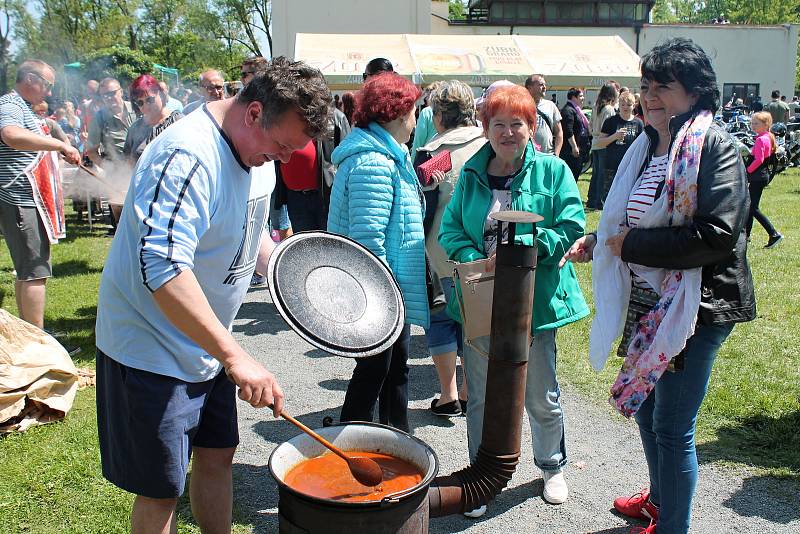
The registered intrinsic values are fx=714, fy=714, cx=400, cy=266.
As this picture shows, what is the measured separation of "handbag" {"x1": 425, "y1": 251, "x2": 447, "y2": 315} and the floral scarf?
128cm

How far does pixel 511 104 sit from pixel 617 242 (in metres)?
0.86

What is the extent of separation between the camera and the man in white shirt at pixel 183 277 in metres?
1.99

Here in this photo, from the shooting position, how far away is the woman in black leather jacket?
2439 millimetres

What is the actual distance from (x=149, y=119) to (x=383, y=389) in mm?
4349

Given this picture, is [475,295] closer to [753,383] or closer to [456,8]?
[753,383]

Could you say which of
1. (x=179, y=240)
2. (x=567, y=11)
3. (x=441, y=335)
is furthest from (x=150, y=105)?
(x=567, y=11)

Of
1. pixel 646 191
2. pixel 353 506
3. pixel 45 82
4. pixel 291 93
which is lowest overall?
pixel 353 506

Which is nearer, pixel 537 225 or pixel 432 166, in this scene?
pixel 537 225

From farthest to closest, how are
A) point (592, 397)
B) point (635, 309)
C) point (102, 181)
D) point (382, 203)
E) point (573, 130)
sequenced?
point (573, 130)
point (102, 181)
point (592, 397)
point (382, 203)
point (635, 309)

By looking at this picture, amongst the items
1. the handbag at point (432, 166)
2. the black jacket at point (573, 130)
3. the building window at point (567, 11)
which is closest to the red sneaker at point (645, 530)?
the handbag at point (432, 166)

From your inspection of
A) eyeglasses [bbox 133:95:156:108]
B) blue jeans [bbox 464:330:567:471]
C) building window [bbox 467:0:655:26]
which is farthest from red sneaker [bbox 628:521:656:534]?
building window [bbox 467:0:655:26]

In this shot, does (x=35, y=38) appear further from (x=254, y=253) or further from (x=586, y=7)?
(x=254, y=253)

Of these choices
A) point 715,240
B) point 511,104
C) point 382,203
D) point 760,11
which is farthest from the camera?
point 760,11

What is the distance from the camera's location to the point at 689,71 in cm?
252
